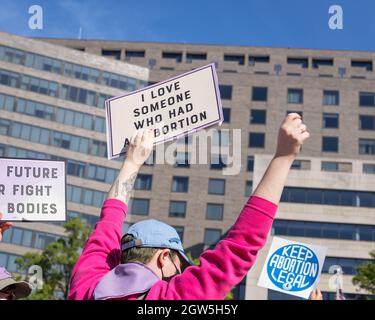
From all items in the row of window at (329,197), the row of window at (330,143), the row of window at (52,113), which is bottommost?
the row of window at (329,197)

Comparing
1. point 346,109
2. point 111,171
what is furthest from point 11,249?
point 346,109

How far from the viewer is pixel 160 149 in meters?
3.94

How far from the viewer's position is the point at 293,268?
905cm

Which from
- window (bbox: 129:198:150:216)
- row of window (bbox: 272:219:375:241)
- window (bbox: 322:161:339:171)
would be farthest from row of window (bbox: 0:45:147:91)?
row of window (bbox: 272:219:375:241)

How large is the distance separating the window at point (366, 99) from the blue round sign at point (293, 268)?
2224 inches

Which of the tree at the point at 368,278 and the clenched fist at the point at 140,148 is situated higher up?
the clenched fist at the point at 140,148

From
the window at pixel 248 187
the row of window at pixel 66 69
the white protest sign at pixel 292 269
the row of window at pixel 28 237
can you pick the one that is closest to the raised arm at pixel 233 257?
the white protest sign at pixel 292 269

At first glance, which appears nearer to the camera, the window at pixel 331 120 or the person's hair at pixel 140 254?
the person's hair at pixel 140 254

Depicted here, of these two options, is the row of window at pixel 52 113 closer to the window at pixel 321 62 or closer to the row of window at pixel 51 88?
the row of window at pixel 51 88

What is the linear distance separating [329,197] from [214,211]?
11.5m

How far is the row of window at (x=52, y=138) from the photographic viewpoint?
188ft

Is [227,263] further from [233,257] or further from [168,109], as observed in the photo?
[168,109]

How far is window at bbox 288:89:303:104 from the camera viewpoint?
211 feet
